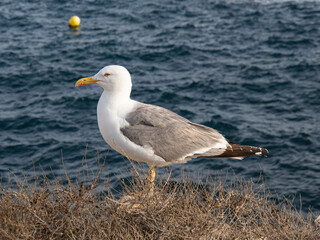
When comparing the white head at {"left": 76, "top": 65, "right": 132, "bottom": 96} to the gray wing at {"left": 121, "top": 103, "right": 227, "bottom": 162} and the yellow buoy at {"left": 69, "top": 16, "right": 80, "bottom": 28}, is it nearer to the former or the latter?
the gray wing at {"left": 121, "top": 103, "right": 227, "bottom": 162}

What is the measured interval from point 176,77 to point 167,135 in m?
10.9

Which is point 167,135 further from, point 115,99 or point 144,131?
point 115,99

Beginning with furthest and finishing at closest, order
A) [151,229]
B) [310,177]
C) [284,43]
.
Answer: [284,43] → [310,177] → [151,229]

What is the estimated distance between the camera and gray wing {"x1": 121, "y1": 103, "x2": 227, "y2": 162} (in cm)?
816

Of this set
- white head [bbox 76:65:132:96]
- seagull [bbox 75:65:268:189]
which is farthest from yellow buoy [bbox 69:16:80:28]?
white head [bbox 76:65:132:96]

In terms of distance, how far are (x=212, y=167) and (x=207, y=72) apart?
5.70 meters

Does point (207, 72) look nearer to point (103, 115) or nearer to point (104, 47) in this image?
point (104, 47)

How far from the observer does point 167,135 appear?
27.8 feet

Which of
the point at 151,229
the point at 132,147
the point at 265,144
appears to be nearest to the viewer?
the point at 151,229

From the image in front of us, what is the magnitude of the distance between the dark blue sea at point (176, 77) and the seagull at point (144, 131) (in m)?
3.92

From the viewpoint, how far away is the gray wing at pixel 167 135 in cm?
816

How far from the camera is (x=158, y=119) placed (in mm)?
8391

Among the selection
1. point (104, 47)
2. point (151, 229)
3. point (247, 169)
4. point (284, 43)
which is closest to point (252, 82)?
point (284, 43)

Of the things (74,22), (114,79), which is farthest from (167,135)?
(74,22)
